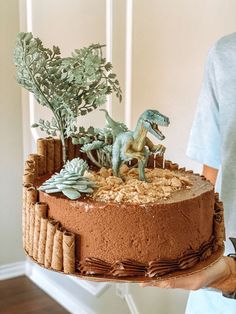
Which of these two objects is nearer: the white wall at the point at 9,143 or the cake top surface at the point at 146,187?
the cake top surface at the point at 146,187

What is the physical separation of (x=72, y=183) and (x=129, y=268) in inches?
6.2

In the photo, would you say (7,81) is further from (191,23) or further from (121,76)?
(191,23)

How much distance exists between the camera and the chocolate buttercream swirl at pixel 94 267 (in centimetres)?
77

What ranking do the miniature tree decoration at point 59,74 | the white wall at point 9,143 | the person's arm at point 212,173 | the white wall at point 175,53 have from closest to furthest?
the miniature tree decoration at point 59,74, the person's arm at point 212,173, the white wall at point 175,53, the white wall at point 9,143

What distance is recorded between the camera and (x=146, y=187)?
808 millimetres

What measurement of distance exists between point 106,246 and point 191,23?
118cm

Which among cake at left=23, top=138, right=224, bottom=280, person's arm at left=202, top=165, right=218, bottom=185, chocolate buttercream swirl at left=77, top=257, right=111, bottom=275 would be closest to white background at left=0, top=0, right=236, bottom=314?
person's arm at left=202, top=165, right=218, bottom=185

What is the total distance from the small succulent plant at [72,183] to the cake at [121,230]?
0.01 metres

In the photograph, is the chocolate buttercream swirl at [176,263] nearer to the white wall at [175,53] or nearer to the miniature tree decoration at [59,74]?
the miniature tree decoration at [59,74]

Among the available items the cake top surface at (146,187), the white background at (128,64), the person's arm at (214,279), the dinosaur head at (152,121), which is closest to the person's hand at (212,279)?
the person's arm at (214,279)

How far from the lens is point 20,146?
3062mm

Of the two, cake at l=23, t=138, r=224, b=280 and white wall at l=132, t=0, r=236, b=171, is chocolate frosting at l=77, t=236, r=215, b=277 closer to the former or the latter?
cake at l=23, t=138, r=224, b=280

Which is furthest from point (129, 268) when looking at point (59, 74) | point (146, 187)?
point (59, 74)

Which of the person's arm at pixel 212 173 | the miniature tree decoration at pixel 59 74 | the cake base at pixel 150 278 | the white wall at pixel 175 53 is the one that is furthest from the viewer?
the white wall at pixel 175 53
